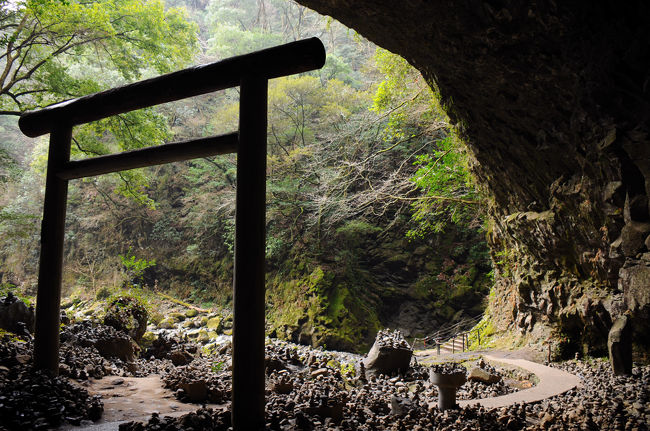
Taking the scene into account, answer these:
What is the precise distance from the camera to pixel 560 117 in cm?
434

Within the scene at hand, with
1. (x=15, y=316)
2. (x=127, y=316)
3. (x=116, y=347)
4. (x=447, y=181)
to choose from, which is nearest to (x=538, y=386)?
(x=447, y=181)

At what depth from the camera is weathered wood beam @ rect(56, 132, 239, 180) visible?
2998 mm

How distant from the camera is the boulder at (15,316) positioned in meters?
5.46

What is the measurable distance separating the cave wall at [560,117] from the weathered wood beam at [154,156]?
2.41 metres

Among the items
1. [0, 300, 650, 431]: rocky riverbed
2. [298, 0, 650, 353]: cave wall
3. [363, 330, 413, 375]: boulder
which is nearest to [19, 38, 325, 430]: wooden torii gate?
[0, 300, 650, 431]: rocky riverbed

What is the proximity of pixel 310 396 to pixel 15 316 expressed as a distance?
4988 millimetres

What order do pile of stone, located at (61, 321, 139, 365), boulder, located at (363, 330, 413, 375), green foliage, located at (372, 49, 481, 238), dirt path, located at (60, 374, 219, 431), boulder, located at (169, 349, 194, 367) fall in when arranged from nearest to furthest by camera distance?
1. dirt path, located at (60, 374, 219, 431)
2. pile of stone, located at (61, 321, 139, 365)
3. boulder, located at (363, 330, 413, 375)
4. boulder, located at (169, 349, 194, 367)
5. green foliage, located at (372, 49, 481, 238)

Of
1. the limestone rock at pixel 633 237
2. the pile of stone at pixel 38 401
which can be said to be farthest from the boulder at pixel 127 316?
the limestone rock at pixel 633 237

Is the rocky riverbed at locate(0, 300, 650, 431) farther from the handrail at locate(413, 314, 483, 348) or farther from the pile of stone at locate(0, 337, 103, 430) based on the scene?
the handrail at locate(413, 314, 483, 348)

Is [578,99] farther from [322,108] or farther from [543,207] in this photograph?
[322,108]

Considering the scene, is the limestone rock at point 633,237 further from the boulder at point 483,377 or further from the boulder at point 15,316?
the boulder at point 15,316

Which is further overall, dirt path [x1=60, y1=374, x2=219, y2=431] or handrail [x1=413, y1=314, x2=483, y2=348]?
handrail [x1=413, y1=314, x2=483, y2=348]

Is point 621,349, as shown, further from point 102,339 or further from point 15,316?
point 15,316

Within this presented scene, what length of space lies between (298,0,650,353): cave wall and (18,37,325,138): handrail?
192 centimetres
